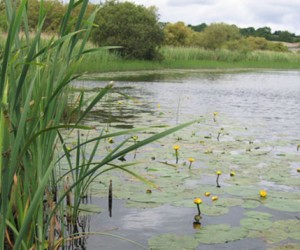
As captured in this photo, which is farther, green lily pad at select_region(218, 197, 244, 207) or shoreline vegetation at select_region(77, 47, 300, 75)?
shoreline vegetation at select_region(77, 47, 300, 75)

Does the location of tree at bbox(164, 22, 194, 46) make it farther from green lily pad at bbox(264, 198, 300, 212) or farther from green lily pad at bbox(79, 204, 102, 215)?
green lily pad at bbox(79, 204, 102, 215)

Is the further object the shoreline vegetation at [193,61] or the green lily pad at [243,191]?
the shoreline vegetation at [193,61]

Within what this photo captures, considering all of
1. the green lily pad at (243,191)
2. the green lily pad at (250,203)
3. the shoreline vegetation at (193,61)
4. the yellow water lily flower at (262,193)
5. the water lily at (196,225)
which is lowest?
the water lily at (196,225)

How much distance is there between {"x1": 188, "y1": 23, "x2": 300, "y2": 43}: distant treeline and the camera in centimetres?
6731

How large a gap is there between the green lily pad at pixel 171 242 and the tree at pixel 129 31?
20.3 metres

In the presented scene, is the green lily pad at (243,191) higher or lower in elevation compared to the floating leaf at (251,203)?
higher

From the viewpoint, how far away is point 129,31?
23328mm

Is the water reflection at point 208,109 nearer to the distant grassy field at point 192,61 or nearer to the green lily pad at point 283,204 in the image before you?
the green lily pad at point 283,204

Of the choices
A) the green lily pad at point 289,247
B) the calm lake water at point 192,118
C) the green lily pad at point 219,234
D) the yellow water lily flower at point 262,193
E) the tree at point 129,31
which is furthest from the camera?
the tree at point 129,31

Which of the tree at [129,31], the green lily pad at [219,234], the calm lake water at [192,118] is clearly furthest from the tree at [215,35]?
the green lily pad at [219,234]

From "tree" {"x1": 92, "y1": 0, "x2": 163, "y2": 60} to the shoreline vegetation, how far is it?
686 mm

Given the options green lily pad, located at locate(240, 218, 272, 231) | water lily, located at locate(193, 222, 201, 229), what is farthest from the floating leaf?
water lily, located at locate(193, 222, 201, 229)

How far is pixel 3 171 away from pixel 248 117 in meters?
6.86

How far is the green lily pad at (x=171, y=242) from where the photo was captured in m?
2.38
